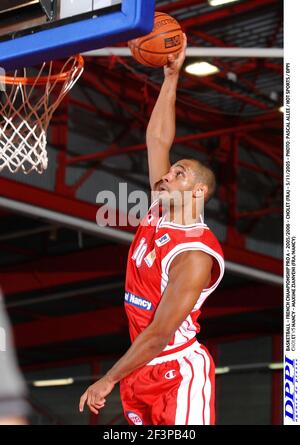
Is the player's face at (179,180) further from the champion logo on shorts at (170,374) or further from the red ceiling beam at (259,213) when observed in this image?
the red ceiling beam at (259,213)

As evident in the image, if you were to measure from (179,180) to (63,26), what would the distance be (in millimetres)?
1119

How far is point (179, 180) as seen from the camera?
17.8 ft

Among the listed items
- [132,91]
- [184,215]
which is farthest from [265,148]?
[184,215]

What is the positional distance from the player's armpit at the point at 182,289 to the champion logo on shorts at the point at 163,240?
171 mm

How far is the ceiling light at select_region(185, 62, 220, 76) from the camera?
38.2ft

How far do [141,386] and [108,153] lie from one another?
7.25 metres

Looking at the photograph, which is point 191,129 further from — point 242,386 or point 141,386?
point 141,386

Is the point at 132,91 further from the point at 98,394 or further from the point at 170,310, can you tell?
the point at 98,394

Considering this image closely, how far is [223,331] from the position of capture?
58.0ft

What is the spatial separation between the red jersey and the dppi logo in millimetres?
813

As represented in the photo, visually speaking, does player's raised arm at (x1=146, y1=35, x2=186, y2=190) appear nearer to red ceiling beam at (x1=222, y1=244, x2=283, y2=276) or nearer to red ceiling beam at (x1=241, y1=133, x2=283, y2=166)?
red ceiling beam at (x1=222, y1=244, x2=283, y2=276)

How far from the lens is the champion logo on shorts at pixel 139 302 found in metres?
5.33

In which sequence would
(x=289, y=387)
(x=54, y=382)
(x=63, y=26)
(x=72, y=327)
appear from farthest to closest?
(x=54, y=382), (x=72, y=327), (x=63, y=26), (x=289, y=387)

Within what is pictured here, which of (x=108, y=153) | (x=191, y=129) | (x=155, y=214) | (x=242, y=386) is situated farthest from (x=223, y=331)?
(x=155, y=214)
